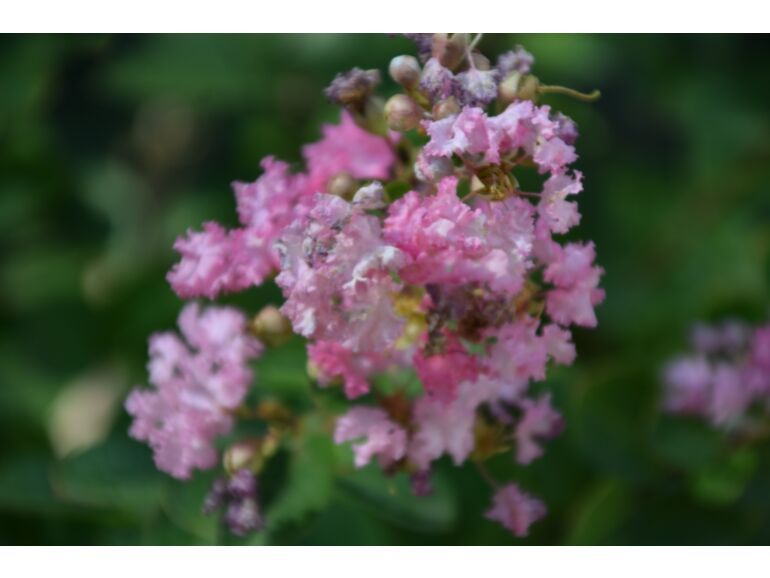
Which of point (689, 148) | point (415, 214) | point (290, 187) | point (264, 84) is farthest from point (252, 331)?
point (689, 148)

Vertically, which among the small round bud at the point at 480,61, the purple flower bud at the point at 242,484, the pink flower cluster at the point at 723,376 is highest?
the small round bud at the point at 480,61

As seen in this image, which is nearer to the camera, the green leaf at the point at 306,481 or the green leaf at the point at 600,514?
the green leaf at the point at 306,481

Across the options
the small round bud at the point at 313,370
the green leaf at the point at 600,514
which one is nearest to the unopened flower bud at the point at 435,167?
the small round bud at the point at 313,370

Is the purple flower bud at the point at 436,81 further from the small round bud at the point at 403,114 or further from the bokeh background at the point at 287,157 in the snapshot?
the bokeh background at the point at 287,157

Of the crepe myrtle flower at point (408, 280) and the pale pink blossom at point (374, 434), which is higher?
the crepe myrtle flower at point (408, 280)

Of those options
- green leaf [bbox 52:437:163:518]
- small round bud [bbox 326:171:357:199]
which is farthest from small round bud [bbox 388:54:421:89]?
green leaf [bbox 52:437:163:518]

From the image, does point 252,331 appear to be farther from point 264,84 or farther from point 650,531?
point 264,84

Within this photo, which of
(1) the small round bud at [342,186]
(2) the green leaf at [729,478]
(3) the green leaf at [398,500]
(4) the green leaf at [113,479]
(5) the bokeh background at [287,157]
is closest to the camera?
(1) the small round bud at [342,186]
